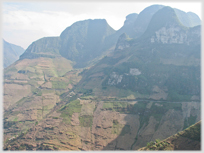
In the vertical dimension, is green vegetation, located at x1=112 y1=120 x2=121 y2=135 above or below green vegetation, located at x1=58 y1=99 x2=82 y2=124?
below

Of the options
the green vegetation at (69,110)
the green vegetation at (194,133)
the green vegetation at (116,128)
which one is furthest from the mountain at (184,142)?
the green vegetation at (69,110)

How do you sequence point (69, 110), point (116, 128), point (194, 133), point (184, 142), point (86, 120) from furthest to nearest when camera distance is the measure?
point (69, 110), point (86, 120), point (116, 128), point (194, 133), point (184, 142)

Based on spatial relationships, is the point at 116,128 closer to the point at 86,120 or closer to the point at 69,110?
the point at 86,120

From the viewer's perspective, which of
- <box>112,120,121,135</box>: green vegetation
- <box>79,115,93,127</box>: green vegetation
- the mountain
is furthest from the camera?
<box>79,115,93,127</box>: green vegetation

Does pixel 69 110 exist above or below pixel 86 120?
above

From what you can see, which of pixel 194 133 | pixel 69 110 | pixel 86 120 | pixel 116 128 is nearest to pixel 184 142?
pixel 194 133

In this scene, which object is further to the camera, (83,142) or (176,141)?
(83,142)

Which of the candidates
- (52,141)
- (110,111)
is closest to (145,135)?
(110,111)

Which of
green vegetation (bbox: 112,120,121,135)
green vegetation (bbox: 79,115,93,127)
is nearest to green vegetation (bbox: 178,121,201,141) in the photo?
green vegetation (bbox: 112,120,121,135)

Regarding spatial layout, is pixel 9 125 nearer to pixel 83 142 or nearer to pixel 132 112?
pixel 83 142

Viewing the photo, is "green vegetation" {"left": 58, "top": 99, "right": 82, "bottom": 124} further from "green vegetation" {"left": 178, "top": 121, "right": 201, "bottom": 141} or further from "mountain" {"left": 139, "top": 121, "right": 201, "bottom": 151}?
"green vegetation" {"left": 178, "top": 121, "right": 201, "bottom": 141}

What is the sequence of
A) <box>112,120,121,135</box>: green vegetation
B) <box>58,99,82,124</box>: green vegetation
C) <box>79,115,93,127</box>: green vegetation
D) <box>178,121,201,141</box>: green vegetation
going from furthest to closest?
<box>58,99,82,124</box>: green vegetation
<box>79,115,93,127</box>: green vegetation
<box>112,120,121,135</box>: green vegetation
<box>178,121,201,141</box>: green vegetation
